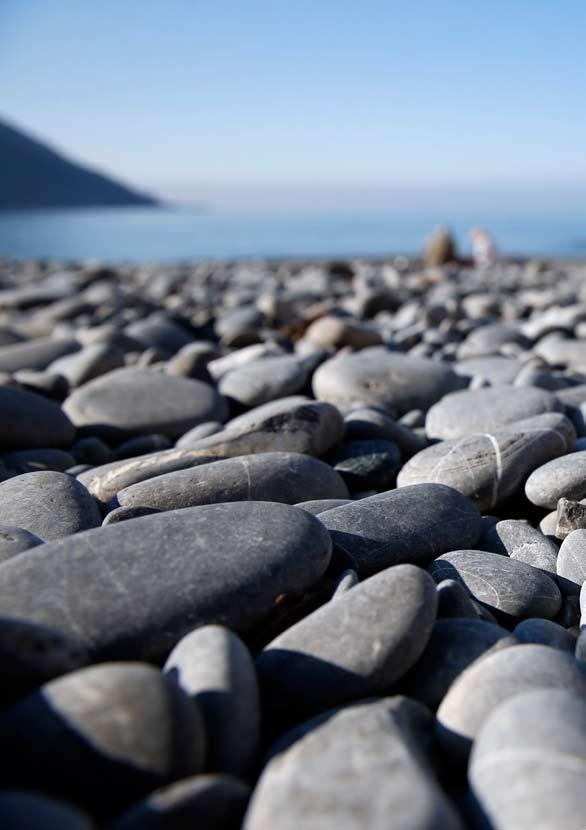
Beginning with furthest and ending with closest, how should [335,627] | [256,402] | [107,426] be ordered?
[256,402]
[107,426]
[335,627]

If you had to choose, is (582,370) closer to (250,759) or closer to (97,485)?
Result: (97,485)

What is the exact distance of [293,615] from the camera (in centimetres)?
184

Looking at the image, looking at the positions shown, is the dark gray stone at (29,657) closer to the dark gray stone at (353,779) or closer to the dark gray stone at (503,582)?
the dark gray stone at (353,779)

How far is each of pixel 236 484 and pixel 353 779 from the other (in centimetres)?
134

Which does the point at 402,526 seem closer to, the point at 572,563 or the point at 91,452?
the point at 572,563

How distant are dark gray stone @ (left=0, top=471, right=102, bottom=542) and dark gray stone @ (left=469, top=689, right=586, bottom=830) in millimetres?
1311

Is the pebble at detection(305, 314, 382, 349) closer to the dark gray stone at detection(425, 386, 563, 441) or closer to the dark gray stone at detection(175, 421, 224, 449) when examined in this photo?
the dark gray stone at detection(425, 386, 563, 441)

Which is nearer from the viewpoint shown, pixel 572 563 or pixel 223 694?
pixel 223 694

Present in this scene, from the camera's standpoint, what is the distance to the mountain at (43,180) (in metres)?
97.8

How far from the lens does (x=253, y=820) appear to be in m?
1.20

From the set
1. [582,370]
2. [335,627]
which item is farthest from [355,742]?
[582,370]

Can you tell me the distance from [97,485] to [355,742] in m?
1.65

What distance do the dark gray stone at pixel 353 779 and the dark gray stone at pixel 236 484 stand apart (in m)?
1.09

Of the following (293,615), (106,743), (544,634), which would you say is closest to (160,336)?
(293,615)
